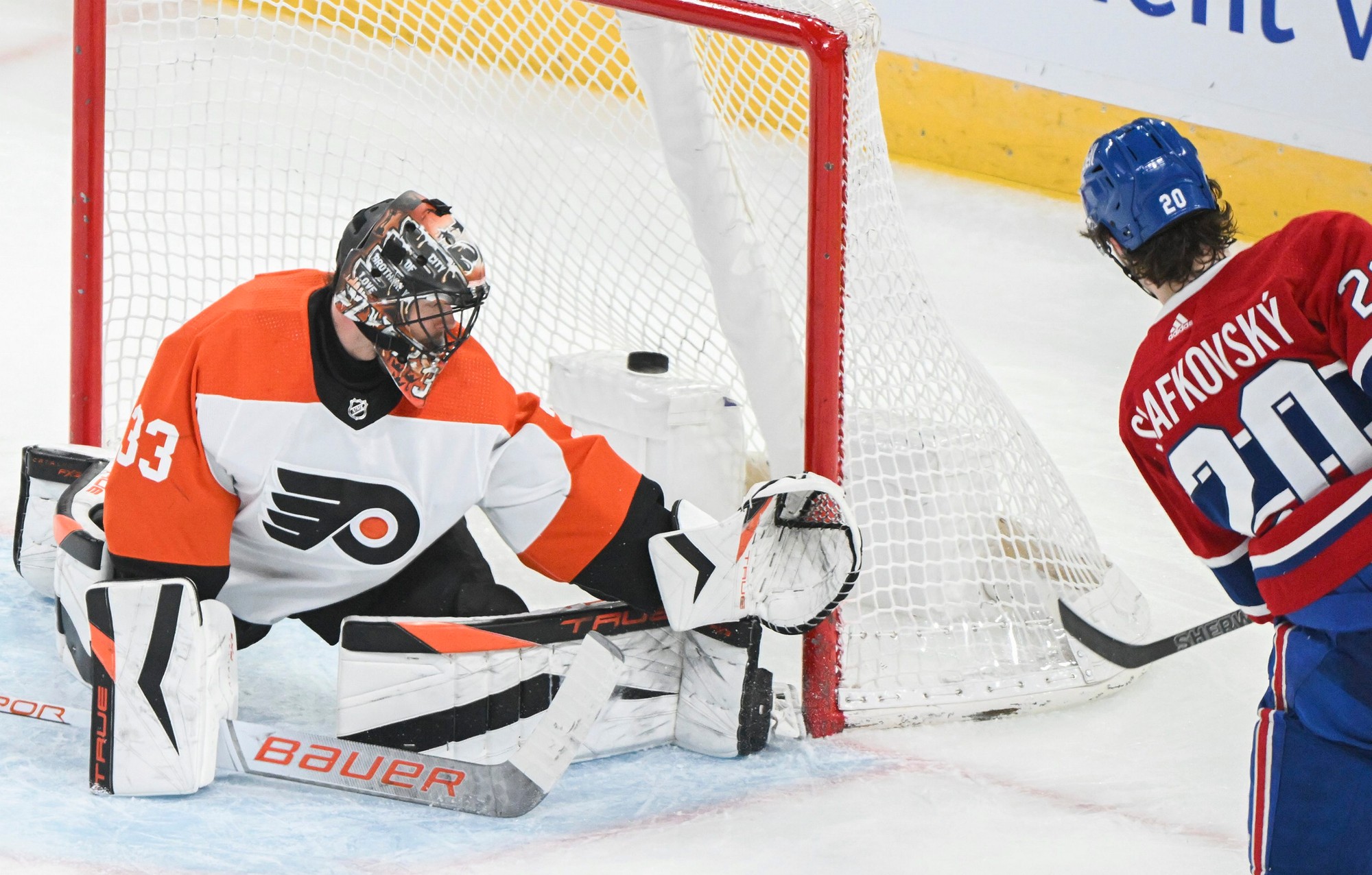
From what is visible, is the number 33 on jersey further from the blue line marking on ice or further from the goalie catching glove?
the goalie catching glove

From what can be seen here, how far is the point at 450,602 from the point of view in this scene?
2059 mm

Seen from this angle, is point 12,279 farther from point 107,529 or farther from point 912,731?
point 912,731

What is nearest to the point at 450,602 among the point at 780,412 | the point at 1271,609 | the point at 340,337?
the point at 340,337

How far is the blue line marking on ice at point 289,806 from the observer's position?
1.71m

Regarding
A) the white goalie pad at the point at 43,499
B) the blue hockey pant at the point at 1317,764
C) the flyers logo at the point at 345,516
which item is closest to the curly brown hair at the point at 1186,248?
the blue hockey pant at the point at 1317,764

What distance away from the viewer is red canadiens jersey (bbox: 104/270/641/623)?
179cm

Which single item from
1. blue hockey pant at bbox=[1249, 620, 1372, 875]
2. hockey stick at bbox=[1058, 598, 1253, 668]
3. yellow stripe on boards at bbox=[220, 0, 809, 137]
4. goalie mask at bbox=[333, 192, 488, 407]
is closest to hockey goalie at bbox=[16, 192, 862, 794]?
goalie mask at bbox=[333, 192, 488, 407]

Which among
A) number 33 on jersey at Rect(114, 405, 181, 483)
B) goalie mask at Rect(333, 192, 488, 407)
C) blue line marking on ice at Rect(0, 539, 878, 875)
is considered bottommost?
blue line marking on ice at Rect(0, 539, 878, 875)

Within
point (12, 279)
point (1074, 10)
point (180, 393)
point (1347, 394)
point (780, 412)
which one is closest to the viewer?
point (1347, 394)

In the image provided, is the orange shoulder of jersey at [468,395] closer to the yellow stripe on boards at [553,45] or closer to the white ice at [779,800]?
the white ice at [779,800]

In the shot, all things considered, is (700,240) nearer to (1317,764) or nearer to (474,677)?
(474,677)

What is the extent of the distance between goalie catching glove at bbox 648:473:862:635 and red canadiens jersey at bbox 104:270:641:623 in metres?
0.12

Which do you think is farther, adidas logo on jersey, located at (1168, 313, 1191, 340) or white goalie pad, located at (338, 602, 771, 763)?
white goalie pad, located at (338, 602, 771, 763)

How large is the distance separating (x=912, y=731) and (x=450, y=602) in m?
0.74
